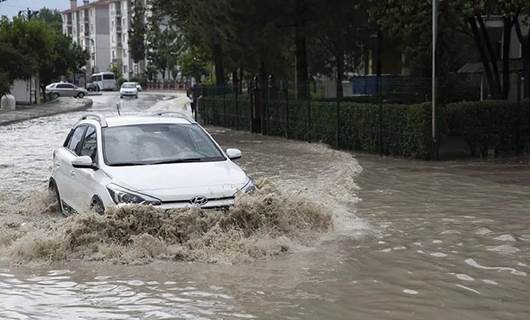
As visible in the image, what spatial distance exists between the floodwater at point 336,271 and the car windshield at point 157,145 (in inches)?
44.3

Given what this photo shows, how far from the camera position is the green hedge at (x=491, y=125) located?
1736 cm

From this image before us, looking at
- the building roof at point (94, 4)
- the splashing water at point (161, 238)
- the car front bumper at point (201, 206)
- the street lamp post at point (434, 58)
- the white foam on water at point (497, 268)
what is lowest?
the white foam on water at point (497, 268)

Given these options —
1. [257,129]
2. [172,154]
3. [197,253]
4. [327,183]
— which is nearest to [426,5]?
[327,183]

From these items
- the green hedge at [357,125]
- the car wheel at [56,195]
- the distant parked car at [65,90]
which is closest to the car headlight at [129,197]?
the car wheel at [56,195]

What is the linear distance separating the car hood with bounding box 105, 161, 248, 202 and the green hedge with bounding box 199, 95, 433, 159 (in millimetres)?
9042

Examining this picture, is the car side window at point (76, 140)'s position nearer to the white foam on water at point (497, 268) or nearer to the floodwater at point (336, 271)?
the floodwater at point (336, 271)

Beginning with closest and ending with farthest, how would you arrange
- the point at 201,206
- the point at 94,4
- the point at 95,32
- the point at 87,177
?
the point at 201,206 < the point at 87,177 < the point at 95,32 < the point at 94,4

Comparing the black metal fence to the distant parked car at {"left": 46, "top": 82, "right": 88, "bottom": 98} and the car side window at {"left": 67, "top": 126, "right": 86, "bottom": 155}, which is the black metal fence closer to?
the car side window at {"left": 67, "top": 126, "right": 86, "bottom": 155}

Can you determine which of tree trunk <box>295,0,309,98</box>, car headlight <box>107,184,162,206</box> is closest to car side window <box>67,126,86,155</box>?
car headlight <box>107,184,162,206</box>

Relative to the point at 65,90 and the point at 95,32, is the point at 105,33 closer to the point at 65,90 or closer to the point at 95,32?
the point at 95,32

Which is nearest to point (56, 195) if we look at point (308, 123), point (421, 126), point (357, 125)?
Result: point (421, 126)

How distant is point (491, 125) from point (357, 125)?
11.3 ft

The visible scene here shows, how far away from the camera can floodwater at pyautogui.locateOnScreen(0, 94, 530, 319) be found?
616cm

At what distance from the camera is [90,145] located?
979 centimetres
